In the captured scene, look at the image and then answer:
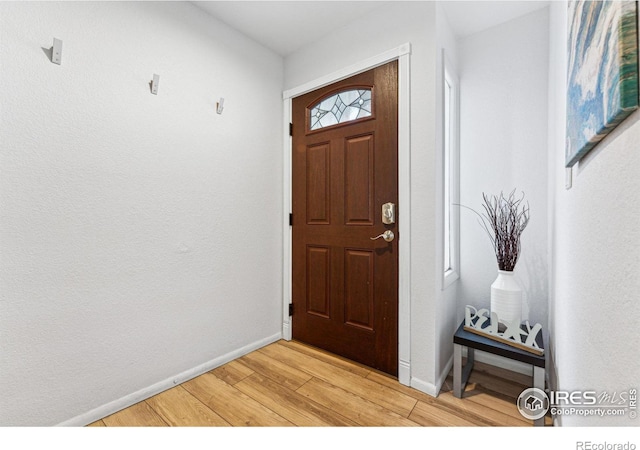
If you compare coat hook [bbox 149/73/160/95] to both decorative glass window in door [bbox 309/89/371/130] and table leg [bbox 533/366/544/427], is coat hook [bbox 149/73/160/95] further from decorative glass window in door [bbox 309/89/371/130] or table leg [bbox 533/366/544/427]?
table leg [bbox 533/366/544/427]

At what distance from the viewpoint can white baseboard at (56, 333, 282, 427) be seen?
1.52 metres

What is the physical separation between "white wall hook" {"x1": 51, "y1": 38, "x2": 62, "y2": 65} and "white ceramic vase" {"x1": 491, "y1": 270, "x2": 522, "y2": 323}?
2.69 m

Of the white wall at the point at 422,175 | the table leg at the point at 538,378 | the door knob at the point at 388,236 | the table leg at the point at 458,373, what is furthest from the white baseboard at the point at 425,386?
the door knob at the point at 388,236

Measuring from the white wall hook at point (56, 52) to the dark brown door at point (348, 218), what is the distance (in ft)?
4.97

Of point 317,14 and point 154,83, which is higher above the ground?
point 317,14

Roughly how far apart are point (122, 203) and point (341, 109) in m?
1.60

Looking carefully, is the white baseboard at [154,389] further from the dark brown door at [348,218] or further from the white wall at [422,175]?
the white wall at [422,175]

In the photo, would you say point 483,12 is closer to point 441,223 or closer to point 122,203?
point 441,223

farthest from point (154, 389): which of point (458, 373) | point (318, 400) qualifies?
point (458, 373)

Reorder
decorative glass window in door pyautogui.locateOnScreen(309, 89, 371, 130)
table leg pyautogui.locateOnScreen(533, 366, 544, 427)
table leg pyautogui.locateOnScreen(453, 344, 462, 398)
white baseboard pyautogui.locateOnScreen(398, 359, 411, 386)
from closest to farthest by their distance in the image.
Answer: table leg pyautogui.locateOnScreen(533, 366, 544, 427), table leg pyautogui.locateOnScreen(453, 344, 462, 398), white baseboard pyautogui.locateOnScreen(398, 359, 411, 386), decorative glass window in door pyautogui.locateOnScreen(309, 89, 371, 130)

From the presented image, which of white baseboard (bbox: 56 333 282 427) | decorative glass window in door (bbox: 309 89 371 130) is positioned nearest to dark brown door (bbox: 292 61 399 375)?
decorative glass window in door (bbox: 309 89 371 130)

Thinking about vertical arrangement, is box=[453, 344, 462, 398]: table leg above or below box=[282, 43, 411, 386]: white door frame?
below

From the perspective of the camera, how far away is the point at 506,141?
2.08m
